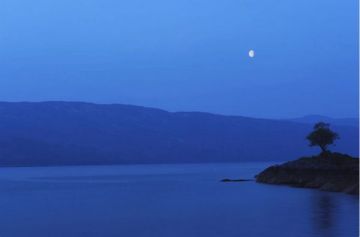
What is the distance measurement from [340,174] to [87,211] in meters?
39.7

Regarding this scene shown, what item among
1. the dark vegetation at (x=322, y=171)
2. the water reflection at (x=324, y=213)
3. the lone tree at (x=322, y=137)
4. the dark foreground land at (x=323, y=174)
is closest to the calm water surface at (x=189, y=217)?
the water reflection at (x=324, y=213)

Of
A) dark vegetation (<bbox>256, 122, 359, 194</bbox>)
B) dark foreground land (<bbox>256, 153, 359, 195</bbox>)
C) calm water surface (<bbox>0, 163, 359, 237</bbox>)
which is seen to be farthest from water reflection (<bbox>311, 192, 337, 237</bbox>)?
dark vegetation (<bbox>256, 122, 359, 194</bbox>)

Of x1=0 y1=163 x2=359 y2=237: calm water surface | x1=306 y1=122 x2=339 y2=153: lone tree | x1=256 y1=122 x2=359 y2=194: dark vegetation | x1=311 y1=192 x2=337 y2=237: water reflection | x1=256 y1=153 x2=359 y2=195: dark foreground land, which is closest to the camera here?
x1=311 y1=192 x2=337 y2=237: water reflection

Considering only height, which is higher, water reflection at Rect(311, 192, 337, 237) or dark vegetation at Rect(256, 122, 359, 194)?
dark vegetation at Rect(256, 122, 359, 194)

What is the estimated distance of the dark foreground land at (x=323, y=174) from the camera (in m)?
85.6

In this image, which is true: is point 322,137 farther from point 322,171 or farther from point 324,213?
point 324,213

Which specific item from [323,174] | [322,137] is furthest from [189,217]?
[322,137]

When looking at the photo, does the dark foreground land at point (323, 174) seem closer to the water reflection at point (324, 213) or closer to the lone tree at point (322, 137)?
the water reflection at point (324, 213)

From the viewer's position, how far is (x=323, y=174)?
98.2 metres

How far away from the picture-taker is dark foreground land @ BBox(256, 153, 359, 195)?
85562 mm

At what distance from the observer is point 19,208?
75562 millimetres

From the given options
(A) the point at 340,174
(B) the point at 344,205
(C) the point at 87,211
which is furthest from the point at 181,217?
(A) the point at 340,174

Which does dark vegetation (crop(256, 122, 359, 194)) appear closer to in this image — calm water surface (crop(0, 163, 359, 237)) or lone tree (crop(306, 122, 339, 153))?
lone tree (crop(306, 122, 339, 153))

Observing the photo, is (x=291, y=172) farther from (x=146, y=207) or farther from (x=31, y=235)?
(x=31, y=235)
